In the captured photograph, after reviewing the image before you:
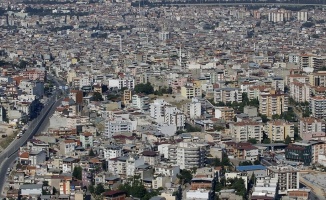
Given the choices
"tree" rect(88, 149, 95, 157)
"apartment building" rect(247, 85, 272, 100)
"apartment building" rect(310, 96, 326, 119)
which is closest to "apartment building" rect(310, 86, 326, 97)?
"apartment building" rect(247, 85, 272, 100)

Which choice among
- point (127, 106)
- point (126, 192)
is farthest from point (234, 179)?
point (127, 106)

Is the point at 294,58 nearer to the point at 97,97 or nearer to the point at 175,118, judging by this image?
the point at 97,97

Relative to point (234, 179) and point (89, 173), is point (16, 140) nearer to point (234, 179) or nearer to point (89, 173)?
point (89, 173)

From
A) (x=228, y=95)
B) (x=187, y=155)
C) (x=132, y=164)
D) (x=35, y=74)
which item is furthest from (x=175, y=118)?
(x=35, y=74)

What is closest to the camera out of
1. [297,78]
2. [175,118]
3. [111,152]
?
[111,152]

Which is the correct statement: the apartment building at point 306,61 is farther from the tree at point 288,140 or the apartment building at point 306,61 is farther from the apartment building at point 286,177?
the apartment building at point 286,177

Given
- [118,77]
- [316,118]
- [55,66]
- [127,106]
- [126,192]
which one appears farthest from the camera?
[55,66]
